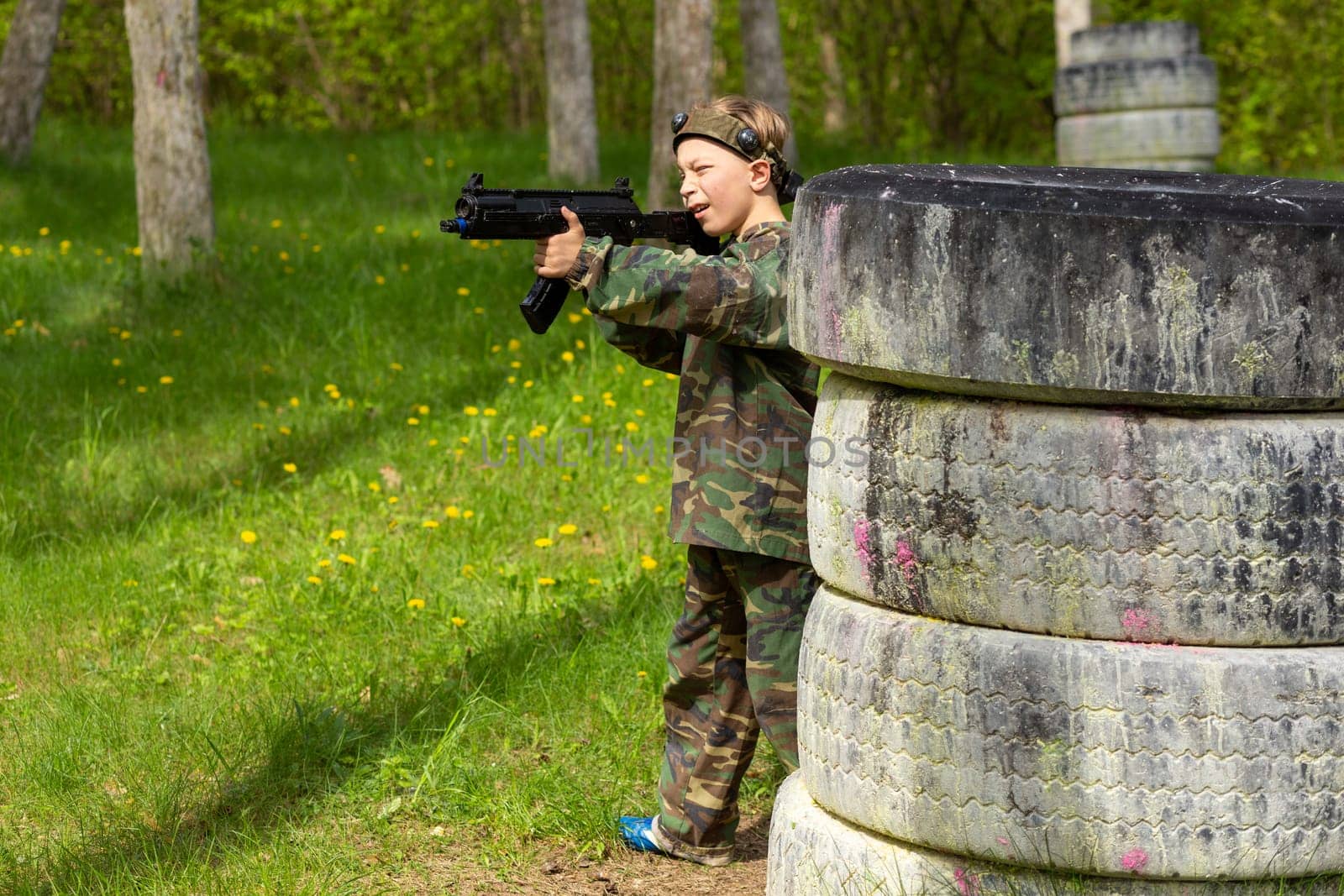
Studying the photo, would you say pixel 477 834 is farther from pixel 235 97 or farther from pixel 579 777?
pixel 235 97

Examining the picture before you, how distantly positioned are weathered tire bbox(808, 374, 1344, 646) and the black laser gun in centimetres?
103

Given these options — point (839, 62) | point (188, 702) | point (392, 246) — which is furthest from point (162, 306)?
point (839, 62)

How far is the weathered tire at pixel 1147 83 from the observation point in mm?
10836

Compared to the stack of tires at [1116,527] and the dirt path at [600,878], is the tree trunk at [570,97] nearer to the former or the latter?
the dirt path at [600,878]

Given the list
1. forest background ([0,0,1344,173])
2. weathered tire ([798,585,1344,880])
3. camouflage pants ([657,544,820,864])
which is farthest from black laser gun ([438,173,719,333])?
forest background ([0,0,1344,173])

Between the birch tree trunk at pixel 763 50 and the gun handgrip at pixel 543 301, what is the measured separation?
9294 mm

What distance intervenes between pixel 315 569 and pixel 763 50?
8228mm

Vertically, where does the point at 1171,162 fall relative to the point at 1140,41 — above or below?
below

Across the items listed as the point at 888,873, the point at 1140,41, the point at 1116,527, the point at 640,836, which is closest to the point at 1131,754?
the point at 1116,527

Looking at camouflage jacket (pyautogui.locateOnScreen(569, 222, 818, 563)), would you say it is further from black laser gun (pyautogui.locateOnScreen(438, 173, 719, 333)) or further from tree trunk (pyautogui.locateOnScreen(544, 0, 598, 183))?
tree trunk (pyautogui.locateOnScreen(544, 0, 598, 183))

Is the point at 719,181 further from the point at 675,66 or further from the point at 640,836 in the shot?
the point at 675,66

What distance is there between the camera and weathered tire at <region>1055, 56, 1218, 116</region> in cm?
1084

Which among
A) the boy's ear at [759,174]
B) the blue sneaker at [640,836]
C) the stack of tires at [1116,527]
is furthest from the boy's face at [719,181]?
the blue sneaker at [640,836]

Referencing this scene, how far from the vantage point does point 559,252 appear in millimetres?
2932
